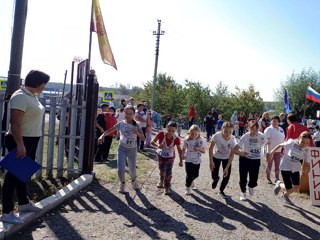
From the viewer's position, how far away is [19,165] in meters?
4.52

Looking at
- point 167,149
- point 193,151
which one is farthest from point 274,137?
point 167,149

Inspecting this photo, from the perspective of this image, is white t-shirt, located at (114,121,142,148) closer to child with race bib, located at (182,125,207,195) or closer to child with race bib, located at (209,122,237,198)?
child with race bib, located at (182,125,207,195)

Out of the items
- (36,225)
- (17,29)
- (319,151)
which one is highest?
(17,29)

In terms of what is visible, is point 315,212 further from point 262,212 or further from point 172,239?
point 172,239

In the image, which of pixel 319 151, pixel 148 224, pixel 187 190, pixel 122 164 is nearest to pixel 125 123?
pixel 122 164

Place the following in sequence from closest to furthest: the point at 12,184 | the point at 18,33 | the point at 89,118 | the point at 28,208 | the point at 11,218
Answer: the point at 11,218 → the point at 12,184 → the point at 28,208 → the point at 18,33 → the point at 89,118

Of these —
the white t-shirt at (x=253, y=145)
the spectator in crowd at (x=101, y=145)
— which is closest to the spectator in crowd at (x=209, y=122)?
the spectator in crowd at (x=101, y=145)

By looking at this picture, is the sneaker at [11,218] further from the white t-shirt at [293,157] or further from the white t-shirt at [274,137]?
the white t-shirt at [274,137]

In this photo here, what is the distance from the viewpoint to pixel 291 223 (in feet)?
19.1

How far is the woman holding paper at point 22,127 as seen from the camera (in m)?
4.36

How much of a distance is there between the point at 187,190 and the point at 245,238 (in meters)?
2.41

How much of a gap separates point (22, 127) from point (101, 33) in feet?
17.4

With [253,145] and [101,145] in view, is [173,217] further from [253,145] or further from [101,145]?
[101,145]

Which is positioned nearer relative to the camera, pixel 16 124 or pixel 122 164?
pixel 16 124
